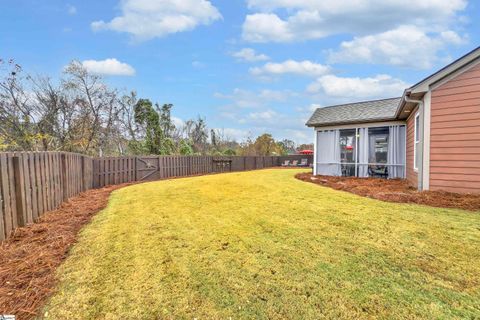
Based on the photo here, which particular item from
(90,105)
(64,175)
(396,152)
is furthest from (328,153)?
(90,105)

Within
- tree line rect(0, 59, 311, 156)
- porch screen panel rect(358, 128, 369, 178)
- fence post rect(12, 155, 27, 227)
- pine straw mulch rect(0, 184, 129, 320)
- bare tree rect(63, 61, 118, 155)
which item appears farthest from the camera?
bare tree rect(63, 61, 118, 155)

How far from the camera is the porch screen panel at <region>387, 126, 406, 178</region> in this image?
10484 mm

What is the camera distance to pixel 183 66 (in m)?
16.6

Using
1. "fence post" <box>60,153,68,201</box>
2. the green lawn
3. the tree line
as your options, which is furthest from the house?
the tree line

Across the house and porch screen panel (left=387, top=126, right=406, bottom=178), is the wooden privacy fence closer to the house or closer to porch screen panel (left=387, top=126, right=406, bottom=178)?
the house

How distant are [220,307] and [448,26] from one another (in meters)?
12.6

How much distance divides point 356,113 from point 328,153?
2.19 m

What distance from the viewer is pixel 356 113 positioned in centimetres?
1180

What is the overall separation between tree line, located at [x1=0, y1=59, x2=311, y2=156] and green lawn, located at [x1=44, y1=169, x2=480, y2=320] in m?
10.5

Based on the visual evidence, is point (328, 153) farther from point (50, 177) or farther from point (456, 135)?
point (50, 177)

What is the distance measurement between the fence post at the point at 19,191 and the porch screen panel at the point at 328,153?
11379mm

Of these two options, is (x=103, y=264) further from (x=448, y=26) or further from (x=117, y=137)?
(x=117, y=137)

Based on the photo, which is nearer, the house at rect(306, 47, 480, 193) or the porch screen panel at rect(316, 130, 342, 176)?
the house at rect(306, 47, 480, 193)

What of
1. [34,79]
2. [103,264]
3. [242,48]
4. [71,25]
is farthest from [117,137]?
[103,264]
